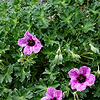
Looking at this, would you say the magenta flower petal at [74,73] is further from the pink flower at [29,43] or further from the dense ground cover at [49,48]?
the pink flower at [29,43]

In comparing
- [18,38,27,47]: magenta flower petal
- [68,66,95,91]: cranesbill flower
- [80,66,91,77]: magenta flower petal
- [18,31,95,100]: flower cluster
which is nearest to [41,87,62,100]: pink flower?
[18,31,95,100]: flower cluster

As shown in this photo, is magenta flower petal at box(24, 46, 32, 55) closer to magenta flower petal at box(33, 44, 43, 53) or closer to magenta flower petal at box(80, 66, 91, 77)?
magenta flower petal at box(33, 44, 43, 53)

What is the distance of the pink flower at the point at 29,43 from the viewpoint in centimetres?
176

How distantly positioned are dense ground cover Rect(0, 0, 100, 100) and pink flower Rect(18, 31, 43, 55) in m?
0.05

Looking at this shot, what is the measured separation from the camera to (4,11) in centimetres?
216

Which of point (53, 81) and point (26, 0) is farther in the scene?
point (26, 0)

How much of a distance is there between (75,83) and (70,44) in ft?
1.19

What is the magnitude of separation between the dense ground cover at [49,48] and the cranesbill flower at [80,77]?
7cm

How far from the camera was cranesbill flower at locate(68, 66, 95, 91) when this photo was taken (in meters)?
1.71

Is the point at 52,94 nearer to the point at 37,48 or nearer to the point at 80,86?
the point at 80,86

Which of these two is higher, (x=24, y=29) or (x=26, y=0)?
(x=26, y=0)

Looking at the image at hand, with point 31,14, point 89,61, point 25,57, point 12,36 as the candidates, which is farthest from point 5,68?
point 89,61

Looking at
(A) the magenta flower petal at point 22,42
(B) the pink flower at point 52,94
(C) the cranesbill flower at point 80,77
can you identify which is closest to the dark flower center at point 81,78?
(C) the cranesbill flower at point 80,77

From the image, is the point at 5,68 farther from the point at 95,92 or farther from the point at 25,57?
the point at 95,92
